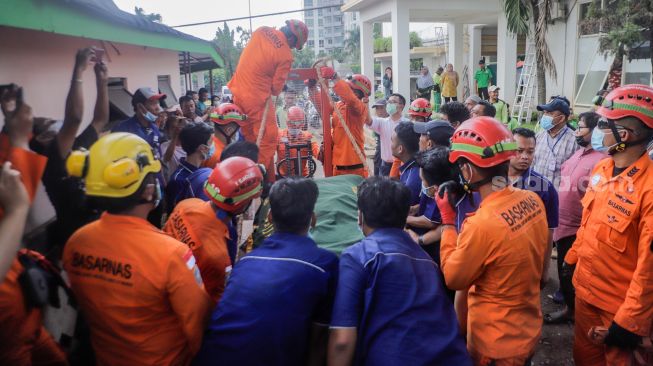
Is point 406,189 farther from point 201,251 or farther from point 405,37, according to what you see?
point 405,37

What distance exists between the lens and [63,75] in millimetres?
4199

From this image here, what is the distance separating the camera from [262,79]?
216 inches

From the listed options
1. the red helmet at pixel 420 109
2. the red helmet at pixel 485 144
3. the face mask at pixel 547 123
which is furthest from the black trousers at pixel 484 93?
the red helmet at pixel 485 144

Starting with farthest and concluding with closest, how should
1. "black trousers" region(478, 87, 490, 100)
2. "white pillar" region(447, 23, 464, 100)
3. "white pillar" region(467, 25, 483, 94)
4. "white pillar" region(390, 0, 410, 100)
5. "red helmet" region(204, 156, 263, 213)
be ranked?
1. "white pillar" region(467, 25, 483, 94)
2. "white pillar" region(447, 23, 464, 100)
3. "black trousers" region(478, 87, 490, 100)
4. "white pillar" region(390, 0, 410, 100)
5. "red helmet" region(204, 156, 263, 213)

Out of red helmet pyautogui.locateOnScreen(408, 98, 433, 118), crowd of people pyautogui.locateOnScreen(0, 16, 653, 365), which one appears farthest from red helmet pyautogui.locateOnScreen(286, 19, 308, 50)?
crowd of people pyautogui.locateOnScreen(0, 16, 653, 365)

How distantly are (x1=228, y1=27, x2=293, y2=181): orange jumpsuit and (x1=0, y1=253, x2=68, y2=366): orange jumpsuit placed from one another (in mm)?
3860

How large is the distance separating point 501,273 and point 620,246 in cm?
95

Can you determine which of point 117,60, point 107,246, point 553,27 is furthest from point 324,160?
point 553,27

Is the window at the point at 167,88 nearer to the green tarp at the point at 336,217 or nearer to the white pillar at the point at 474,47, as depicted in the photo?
the green tarp at the point at 336,217

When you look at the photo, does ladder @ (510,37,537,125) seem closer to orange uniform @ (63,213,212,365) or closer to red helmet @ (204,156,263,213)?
red helmet @ (204,156,263,213)

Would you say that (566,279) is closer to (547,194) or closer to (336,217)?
(547,194)

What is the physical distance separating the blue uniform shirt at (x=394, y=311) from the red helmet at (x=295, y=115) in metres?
5.47

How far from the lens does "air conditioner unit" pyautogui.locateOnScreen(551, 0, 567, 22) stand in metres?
14.0

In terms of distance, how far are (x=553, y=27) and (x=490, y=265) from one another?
15.1 m
